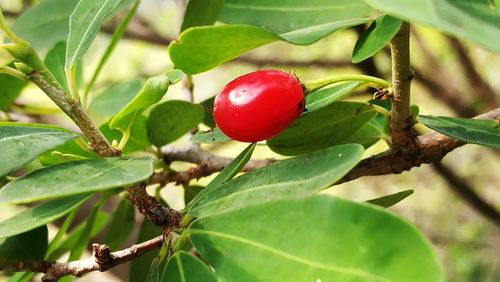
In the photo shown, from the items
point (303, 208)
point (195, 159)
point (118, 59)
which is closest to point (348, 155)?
point (303, 208)

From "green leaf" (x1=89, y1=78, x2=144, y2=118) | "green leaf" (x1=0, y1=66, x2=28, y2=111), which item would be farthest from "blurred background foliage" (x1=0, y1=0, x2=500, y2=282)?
"green leaf" (x1=0, y1=66, x2=28, y2=111)

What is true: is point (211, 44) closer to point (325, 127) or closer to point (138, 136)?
point (325, 127)

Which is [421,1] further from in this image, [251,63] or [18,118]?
[251,63]

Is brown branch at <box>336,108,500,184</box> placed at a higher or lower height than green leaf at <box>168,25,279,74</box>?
lower

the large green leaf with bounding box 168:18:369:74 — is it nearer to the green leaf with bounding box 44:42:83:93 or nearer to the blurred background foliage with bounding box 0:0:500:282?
the green leaf with bounding box 44:42:83:93

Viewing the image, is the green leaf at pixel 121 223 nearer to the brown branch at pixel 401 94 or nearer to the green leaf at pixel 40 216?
the green leaf at pixel 40 216
